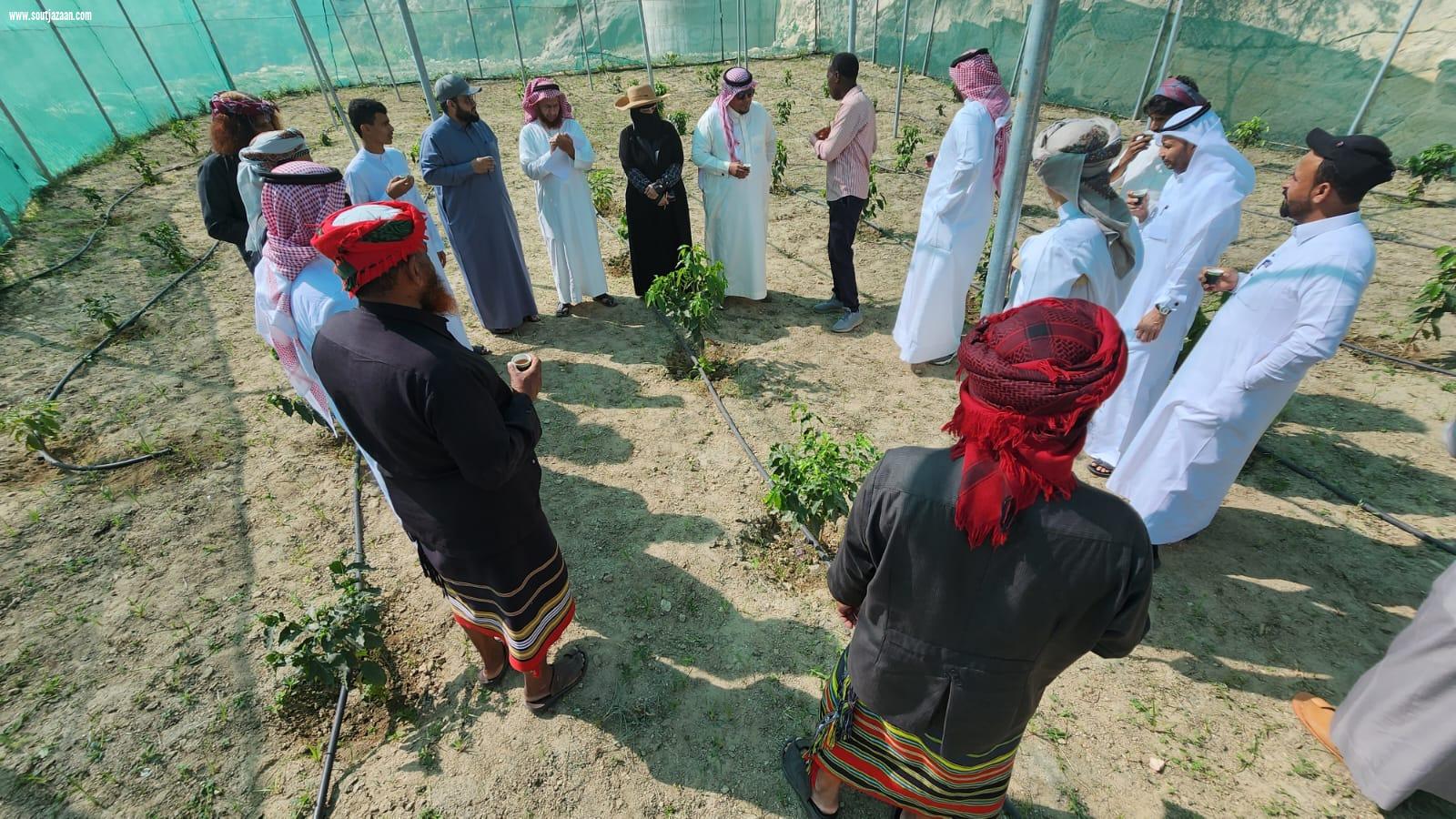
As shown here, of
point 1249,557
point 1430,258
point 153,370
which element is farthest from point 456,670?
point 1430,258

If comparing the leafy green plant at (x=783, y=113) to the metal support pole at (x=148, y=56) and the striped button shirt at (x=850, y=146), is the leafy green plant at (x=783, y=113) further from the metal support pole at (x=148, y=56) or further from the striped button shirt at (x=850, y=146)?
the metal support pole at (x=148, y=56)

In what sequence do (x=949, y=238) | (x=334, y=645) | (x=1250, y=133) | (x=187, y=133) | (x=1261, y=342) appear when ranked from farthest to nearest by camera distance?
(x=187, y=133), (x=1250, y=133), (x=949, y=238), (x=1261, y=342), (x=334, y=645)

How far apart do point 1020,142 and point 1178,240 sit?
1003mm

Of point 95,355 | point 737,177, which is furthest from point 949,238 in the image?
point 95,355

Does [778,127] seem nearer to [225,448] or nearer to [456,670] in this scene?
[225,448]

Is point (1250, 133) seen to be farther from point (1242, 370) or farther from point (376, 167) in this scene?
point (376, 167)

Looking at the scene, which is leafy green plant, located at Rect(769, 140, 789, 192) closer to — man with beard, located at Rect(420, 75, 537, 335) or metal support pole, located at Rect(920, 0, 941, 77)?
man with beard, located at Rect(420, 75, 537, 335)

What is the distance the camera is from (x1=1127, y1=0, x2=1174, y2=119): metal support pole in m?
9.95

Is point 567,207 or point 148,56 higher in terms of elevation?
point 148,56

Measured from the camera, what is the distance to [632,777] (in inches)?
93.5

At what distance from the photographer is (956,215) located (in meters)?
4.10

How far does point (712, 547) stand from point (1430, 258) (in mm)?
7789

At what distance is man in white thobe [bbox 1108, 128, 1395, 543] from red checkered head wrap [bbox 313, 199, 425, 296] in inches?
120

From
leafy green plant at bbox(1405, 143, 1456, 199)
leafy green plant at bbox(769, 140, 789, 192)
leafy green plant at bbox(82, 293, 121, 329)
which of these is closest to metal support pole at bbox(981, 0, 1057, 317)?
leafy green plant at bbox(769, 140, 789, 192)
